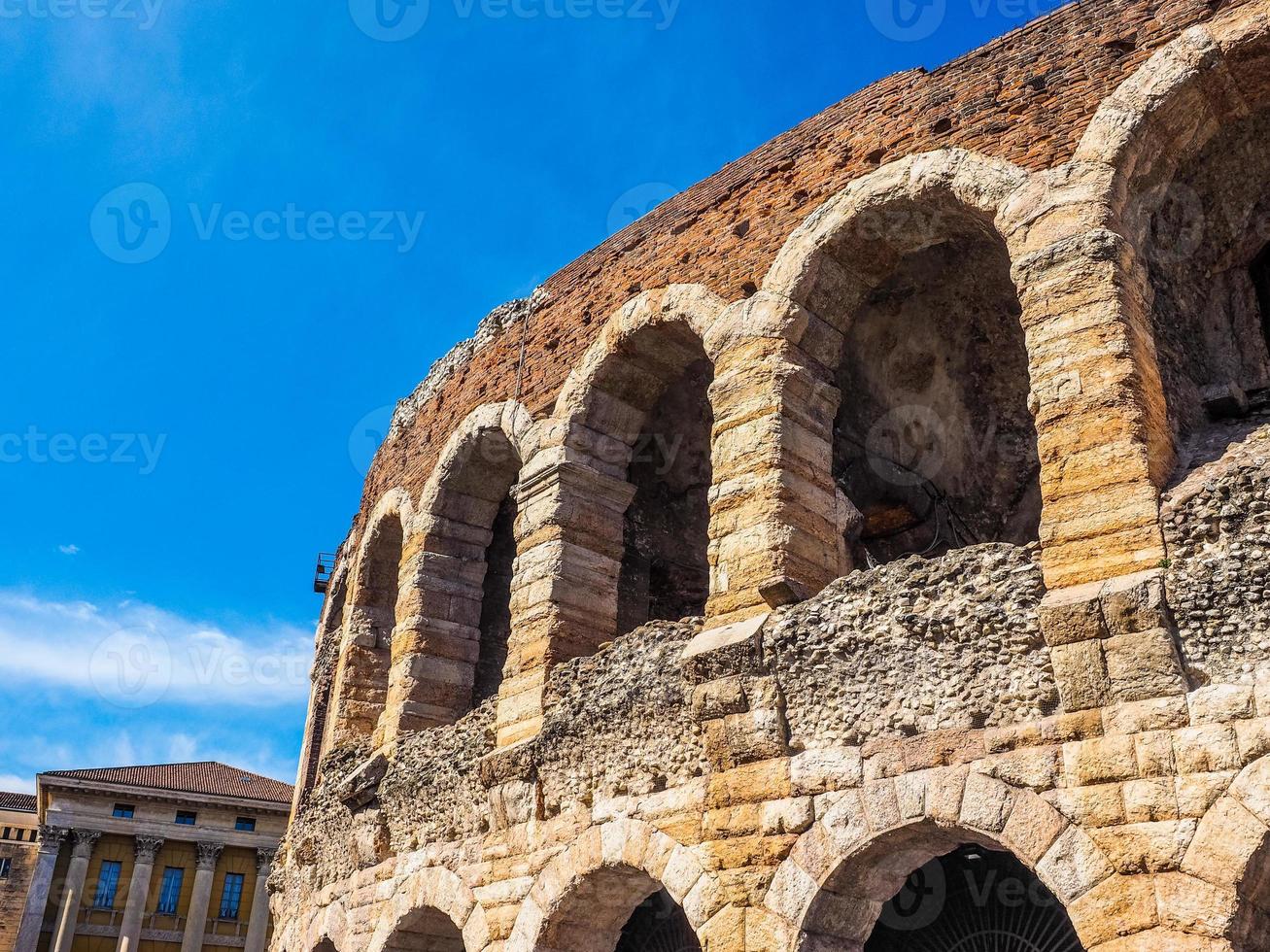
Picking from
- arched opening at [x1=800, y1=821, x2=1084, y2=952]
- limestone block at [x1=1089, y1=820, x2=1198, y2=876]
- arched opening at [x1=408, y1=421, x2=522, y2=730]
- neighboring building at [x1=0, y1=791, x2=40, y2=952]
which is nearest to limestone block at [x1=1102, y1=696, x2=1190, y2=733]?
limestone block at [x1=1089, y1=820, x2=1198, y2=876]

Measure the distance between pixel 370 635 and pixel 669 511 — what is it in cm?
321

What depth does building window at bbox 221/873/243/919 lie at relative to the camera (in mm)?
33031

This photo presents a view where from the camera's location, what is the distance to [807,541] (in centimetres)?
745

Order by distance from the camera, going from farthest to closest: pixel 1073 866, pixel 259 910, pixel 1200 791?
pixel 259 910 → pixel 1073 866 → pixel 1200 791

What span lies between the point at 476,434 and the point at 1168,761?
22.2 feet

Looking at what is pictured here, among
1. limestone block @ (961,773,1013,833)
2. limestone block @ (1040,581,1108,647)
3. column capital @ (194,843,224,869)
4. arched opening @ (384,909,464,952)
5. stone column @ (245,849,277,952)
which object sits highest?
column capital @ (194,843,224,869)

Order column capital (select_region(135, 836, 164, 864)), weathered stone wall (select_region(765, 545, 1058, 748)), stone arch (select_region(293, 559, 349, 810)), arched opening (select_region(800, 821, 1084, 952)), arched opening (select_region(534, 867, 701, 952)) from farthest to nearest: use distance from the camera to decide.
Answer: column capital (select_region(135, 836, 164, 864)) < stone arch (select_region(293, 559, 349, 810)) < arched opening (select_region(534, 867, 701, 952)) < arched opening (select_region(800, 821, 1084, 952)) < weathered stone wall (select_region(765, 545, 1058, 748))

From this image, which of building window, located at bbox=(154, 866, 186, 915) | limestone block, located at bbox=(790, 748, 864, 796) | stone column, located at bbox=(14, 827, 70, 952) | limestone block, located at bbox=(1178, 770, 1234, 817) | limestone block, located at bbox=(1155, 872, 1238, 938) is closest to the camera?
limestone block, located at bbox=(1155, 872, 1238, 938)

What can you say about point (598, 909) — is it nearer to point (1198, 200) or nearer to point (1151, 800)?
point (1151, 800)

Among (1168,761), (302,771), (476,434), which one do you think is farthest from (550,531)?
(302,771)

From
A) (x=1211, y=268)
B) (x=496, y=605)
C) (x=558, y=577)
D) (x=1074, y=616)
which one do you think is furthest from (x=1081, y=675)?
(x=496, y=605)

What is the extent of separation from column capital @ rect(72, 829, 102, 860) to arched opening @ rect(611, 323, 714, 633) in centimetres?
2726

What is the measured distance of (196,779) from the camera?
34.3 meters

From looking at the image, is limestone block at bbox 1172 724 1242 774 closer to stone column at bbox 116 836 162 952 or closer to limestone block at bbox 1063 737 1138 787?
limestone block at bbox 1063 737 1138 787
